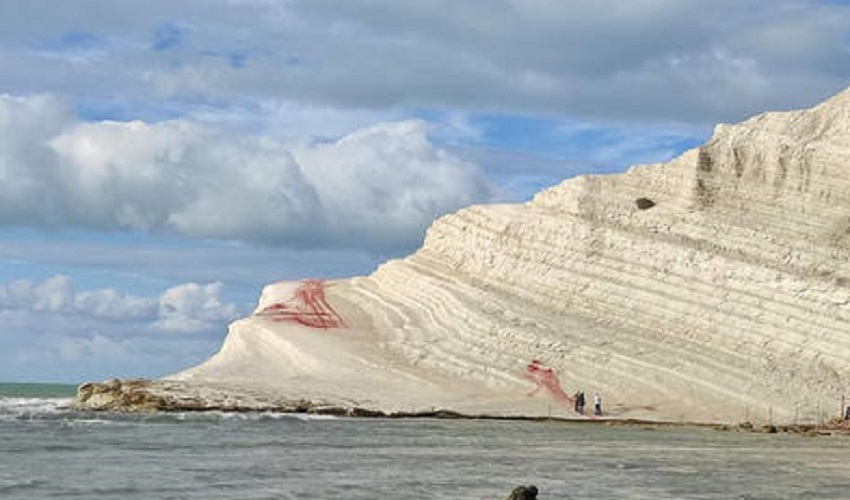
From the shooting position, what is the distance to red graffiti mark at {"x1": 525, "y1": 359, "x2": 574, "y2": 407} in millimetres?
53938

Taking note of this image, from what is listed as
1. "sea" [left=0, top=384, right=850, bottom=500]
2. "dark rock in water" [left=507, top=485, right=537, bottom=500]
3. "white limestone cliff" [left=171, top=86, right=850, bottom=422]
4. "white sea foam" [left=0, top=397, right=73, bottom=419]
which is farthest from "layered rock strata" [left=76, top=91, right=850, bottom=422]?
"dark rock in water" [left=507, top=485, right=537, bottom=500]

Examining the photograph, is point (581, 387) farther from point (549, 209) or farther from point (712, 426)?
point (549, 209)

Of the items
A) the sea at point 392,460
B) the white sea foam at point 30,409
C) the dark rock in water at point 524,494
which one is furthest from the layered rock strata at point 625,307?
the dark rock in water at point 524,494

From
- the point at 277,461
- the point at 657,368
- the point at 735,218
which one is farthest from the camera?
the point at 735,218

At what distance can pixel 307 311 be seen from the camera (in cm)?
6322

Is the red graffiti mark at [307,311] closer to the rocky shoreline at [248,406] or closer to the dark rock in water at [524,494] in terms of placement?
the rocky shoreline at [248,406]

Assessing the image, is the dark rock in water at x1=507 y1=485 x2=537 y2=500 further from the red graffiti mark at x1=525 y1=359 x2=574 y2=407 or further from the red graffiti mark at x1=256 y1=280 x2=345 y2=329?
the red graffiti mark at x1=256 y1=280 x2=345 y2=329

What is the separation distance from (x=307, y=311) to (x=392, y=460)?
98.3 ft

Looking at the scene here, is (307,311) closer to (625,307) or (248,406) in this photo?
(248,406)

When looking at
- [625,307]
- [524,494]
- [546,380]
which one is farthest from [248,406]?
[524,494]

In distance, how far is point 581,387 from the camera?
54281 millimetres

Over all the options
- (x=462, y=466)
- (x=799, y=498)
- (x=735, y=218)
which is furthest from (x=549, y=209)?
(x=799, y=498)

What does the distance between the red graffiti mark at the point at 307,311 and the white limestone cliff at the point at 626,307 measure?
0.39ft

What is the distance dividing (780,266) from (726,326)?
3.34m
